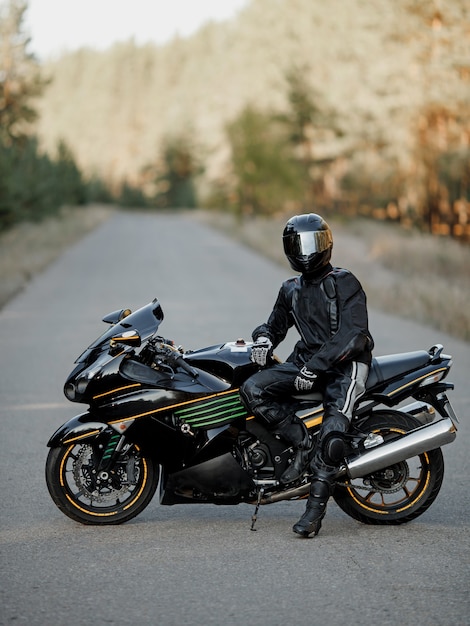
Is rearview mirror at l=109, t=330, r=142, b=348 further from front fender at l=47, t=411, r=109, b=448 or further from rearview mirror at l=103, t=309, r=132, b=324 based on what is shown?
front fender at l=47, t=411, r=109, b=448

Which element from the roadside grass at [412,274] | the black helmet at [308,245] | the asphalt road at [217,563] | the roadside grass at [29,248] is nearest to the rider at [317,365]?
the black helmet at [308,245]

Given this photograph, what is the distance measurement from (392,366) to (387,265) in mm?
21730

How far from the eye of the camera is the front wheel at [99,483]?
5.58m

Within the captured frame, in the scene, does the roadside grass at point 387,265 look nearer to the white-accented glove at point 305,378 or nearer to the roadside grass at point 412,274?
the roadside grass at point 412,274

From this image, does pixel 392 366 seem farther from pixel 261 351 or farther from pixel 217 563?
pixel 217 563

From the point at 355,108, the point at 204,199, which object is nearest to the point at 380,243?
the point at 355,108

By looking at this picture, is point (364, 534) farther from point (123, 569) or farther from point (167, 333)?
point (167, 333)

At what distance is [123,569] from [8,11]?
49.0 meters

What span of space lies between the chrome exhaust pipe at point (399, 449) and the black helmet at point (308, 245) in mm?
1080

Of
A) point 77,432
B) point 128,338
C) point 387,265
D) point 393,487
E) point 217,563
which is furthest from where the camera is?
point 387,265

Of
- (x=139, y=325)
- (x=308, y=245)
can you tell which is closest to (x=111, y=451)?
(x=139, y=325)

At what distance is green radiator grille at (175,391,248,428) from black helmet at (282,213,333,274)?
847mm

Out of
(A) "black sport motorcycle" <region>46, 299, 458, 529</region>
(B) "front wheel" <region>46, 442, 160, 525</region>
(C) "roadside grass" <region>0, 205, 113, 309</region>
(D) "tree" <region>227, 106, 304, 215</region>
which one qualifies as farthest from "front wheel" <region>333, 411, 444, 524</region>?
(D) "tree" <region>227, 106, 304, 215</region>

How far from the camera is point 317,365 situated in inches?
211
